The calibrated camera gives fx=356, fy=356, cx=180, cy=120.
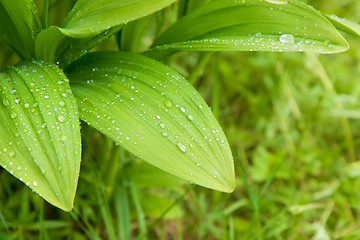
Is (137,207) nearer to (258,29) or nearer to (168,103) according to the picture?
(168,103)

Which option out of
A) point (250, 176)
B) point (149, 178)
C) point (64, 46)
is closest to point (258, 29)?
A: point (64, 46)

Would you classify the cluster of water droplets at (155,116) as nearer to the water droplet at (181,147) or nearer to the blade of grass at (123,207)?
the water droplet at (181,147)

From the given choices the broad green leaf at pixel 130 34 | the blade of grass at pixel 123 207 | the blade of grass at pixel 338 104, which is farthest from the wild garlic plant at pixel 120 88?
the blade of grass at pixel 338 104

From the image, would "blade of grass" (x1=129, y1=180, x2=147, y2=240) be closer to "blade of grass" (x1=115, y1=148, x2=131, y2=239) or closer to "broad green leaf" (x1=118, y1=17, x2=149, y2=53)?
"blade of grass" (x1=115, y1=148, x2=131, y2=239)

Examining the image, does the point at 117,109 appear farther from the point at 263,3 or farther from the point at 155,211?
the point at 155,211

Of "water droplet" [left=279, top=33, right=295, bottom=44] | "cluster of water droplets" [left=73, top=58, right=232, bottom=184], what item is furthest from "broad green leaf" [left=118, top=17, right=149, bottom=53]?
"water droplet" [left=279, top=33, right=295, bottom=44]
